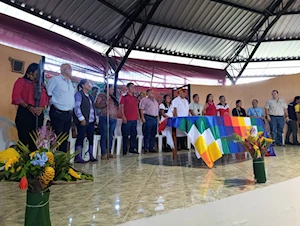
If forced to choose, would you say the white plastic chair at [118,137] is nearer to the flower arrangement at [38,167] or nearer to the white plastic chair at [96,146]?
the white plastic chair at [96,146]

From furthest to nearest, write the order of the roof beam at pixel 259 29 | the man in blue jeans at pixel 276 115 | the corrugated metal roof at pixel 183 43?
the corrugated metal roof at pixel 183 43 → the roof beam at pixel 259 29 → the man in blue jeans at pixel 276 115

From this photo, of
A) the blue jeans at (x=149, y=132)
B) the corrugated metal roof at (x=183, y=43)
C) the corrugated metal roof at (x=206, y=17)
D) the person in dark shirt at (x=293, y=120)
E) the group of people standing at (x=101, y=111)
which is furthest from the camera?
the corrugated metal roof at (x=183, y=43)

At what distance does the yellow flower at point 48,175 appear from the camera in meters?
0.96

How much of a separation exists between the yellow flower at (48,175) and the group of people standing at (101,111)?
0.88 feet

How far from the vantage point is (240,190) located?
70.7 inches

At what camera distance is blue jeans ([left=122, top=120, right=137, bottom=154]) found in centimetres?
→ 487

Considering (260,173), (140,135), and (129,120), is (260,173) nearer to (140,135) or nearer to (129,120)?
(129,120)

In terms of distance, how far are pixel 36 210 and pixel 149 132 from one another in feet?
13.5

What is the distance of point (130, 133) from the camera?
4.92 meters

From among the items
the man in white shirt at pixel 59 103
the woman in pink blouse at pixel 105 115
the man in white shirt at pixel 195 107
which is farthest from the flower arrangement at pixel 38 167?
the man in white shirt at pixel 195 107

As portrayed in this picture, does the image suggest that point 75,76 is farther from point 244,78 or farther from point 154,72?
point 244,78

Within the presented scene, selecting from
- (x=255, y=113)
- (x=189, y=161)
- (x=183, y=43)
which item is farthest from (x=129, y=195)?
(x=183, y=43)

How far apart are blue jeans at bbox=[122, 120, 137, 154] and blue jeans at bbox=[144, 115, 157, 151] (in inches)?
10.5

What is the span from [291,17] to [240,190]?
779 cm
